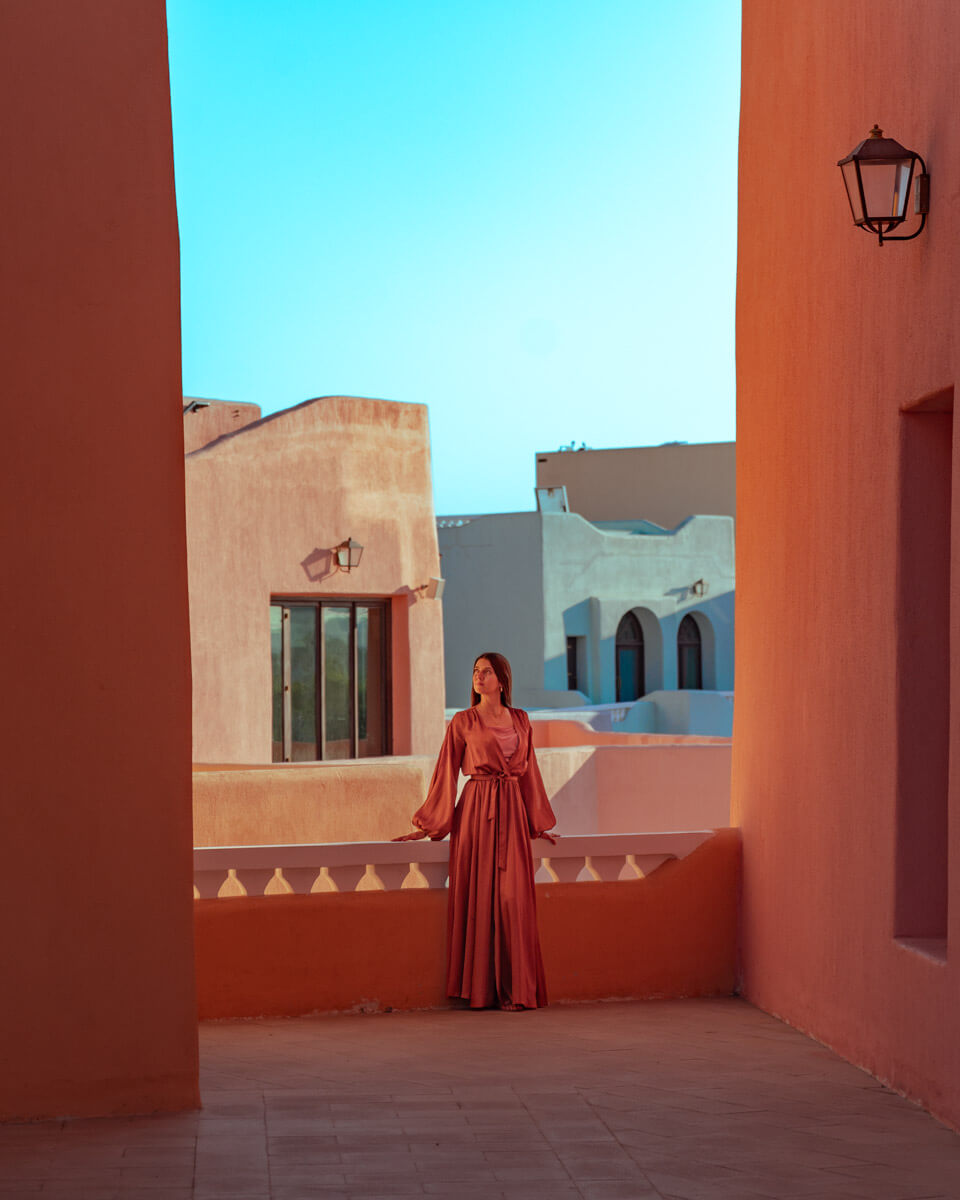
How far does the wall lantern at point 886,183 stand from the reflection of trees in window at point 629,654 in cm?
2841

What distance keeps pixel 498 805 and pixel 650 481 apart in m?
33.0

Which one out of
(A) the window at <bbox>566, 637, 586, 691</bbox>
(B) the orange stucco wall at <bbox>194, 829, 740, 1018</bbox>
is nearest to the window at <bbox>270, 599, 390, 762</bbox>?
(B) the orange stucco wall at <bbox>194, 829, 740, 1018</bbox>

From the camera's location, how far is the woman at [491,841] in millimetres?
6566

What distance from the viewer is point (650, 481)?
39125mm

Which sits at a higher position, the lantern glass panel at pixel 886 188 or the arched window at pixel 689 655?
the lantern glass panel at pixel 886 188

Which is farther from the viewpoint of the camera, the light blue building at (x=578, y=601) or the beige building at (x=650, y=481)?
the beige building at (x=650, y=481)

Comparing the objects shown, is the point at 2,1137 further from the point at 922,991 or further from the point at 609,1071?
Answer: the point at 922,991

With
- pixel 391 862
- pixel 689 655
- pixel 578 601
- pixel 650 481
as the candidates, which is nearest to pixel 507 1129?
pixel 391 862

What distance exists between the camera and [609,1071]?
523cm

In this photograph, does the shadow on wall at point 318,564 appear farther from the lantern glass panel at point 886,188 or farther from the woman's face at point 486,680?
the lantern glass panel at point 886,188

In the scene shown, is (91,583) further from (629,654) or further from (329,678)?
(629,654)

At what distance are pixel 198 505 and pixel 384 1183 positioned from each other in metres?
10.5

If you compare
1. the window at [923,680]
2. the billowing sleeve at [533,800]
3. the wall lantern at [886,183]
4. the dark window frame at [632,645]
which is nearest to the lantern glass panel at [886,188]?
the wall lantern at [886,183]

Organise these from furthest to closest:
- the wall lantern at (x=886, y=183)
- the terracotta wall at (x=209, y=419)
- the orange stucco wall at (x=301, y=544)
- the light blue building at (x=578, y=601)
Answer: the light blue building at (x=578, y=601), the terracotta wall at (x=209, y=419), the orange stucco wall at (x=301, y=544), the wall lantern at (x=886, y=183)
